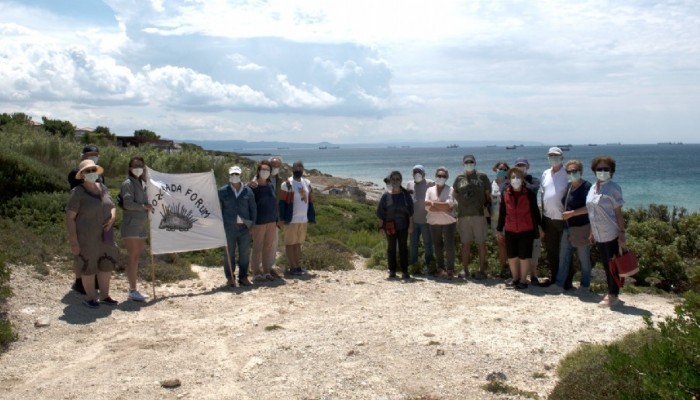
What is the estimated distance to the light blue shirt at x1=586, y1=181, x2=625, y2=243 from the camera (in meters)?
8.92

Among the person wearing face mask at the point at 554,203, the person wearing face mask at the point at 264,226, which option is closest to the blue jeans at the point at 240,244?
the person wearing face mask at the point at 264,226

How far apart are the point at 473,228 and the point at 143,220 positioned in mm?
5328

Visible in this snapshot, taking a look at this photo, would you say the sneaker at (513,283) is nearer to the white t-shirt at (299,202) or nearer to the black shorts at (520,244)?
the black shorts at (520,244)

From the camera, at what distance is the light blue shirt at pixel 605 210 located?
29.3 ft

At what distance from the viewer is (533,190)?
10.4m

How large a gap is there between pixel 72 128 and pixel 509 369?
176 ft

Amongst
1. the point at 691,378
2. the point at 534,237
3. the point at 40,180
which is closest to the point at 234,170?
the point at 534,237

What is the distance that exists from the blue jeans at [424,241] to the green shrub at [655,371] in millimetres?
6587

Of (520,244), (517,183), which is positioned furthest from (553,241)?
(517,183)

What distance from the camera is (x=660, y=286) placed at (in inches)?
423

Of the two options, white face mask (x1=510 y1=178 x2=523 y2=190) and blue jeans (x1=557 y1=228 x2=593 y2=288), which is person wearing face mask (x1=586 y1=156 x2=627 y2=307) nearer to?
blue jeans (x1=557 y1=228 x2=593 y2=288)

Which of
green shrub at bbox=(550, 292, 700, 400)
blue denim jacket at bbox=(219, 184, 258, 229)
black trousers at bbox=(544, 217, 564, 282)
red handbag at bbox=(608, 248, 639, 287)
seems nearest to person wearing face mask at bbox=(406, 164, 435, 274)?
black trousers at bbox=(544, 217, 564, 282)

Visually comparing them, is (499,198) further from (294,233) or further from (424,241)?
(294,233)

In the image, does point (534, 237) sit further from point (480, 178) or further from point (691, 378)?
point (691, 378)
